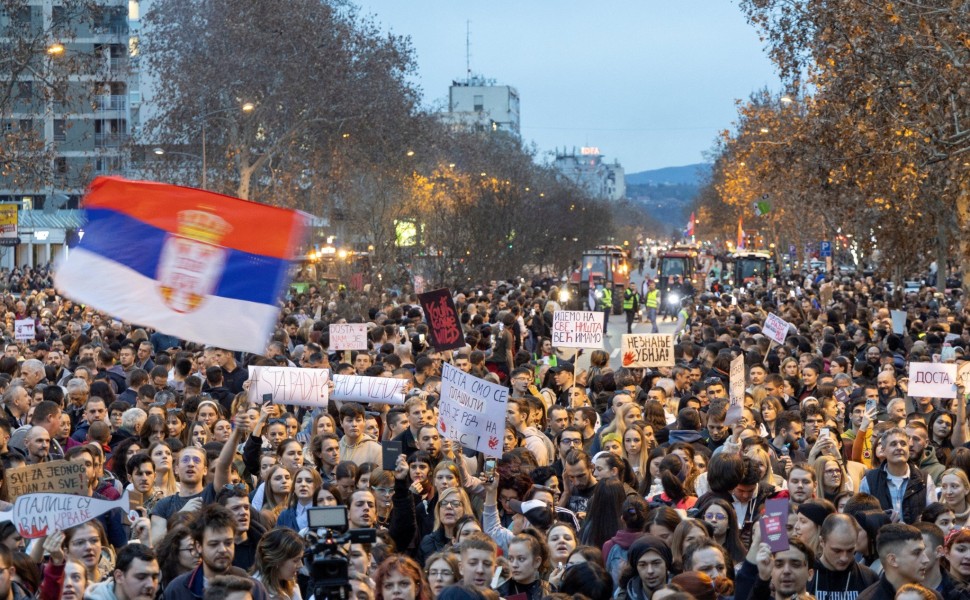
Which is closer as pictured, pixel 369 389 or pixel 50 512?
pixel 50 512

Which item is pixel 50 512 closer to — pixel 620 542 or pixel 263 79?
pixel 620 542

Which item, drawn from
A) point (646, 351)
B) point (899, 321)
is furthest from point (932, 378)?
point (899, 321)

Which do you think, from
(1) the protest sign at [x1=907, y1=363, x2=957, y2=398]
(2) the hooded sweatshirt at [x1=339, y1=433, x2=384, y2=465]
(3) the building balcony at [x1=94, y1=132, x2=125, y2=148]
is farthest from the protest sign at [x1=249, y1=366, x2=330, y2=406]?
(3) the building balcony at [x1=94, y1=132, x2=125, y2=148]

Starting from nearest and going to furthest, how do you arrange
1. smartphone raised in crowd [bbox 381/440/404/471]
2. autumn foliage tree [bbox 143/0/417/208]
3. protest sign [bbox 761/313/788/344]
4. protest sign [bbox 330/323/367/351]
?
smartphone raised in crowd [bbox 381/440/404/471] → protest sign [bbox 330/323/367/351] → protest sign [bbox 761/313/788/344] → autumn foliage tree [bbox 143/0/417/208]

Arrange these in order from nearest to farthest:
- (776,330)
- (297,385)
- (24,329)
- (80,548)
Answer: (80,548) → (297,385) → (776,330) → (24,329)

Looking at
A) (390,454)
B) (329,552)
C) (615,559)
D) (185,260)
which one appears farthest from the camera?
(390,454)

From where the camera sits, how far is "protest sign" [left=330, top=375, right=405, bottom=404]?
1338cm

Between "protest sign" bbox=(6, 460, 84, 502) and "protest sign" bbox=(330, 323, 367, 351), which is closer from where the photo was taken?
"protest sign" bbox=(6, 460, 84, 502)

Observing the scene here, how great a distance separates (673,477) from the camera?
9742 millimetres

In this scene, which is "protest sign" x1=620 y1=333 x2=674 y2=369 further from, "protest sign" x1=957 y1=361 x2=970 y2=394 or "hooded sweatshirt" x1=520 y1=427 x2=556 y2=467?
"hooded sweatshirt" x1=520 y1=427 x2=556 y2=467

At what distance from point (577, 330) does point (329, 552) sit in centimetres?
1253

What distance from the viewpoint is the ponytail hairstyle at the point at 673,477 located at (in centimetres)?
970

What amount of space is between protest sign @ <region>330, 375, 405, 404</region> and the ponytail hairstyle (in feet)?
12.5

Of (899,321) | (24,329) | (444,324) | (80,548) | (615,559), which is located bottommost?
(615,559)
